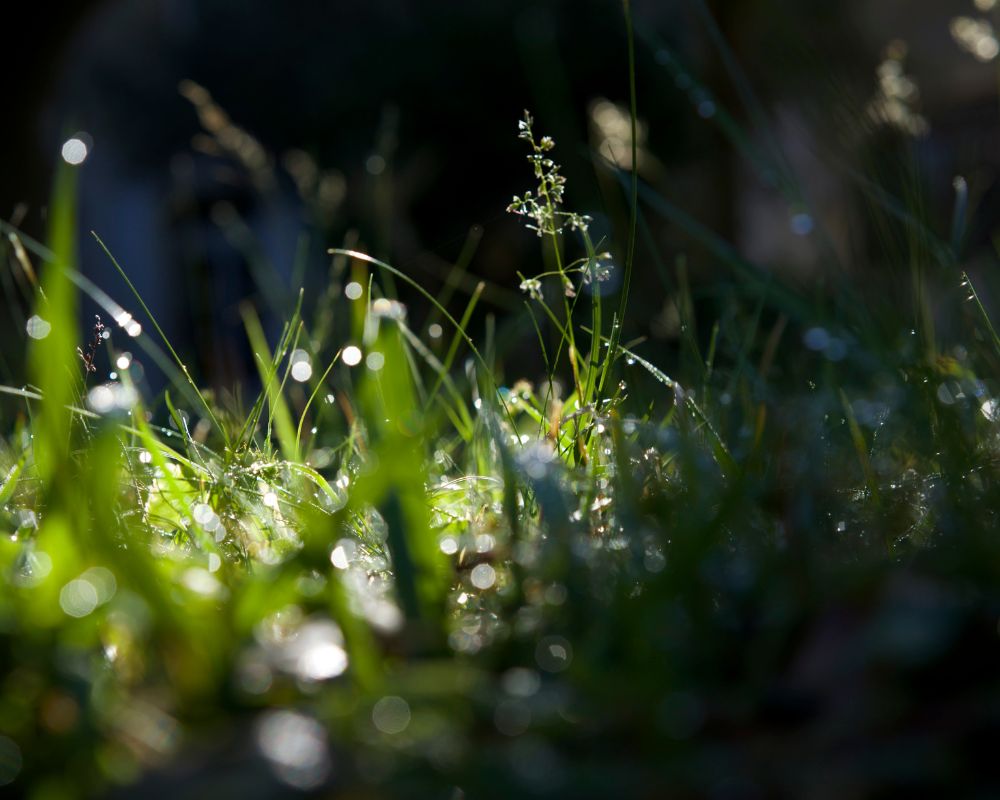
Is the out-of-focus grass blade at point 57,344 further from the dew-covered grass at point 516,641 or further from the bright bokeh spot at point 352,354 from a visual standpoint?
the bright bokeh spot at point 352,354

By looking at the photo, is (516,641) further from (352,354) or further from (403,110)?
(403,110)

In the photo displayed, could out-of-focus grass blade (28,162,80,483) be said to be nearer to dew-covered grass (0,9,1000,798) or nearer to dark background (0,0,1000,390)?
dew-covered grass (0,9,1000,798)

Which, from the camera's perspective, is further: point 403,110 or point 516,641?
point 403,110

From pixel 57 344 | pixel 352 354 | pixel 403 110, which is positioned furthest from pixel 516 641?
pixel 403 110

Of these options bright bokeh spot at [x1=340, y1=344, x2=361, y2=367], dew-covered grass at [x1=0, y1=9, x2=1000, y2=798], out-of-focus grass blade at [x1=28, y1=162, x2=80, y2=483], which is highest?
out-of-focus grass blade at [x1=28, y1=162, x2=80, y2=483]

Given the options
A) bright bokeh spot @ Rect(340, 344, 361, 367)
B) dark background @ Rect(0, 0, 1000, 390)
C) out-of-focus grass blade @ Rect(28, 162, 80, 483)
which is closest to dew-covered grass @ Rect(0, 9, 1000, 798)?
out-of-focus grass blade @ Rect(28, 162, 80, 483)

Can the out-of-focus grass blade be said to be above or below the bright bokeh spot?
above

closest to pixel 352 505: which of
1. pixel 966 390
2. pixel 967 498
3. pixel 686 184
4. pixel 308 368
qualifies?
pixel 967 498

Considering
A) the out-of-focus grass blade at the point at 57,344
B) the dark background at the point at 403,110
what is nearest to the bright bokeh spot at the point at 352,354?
the out-of-focus grass blade at the point at 57,344
